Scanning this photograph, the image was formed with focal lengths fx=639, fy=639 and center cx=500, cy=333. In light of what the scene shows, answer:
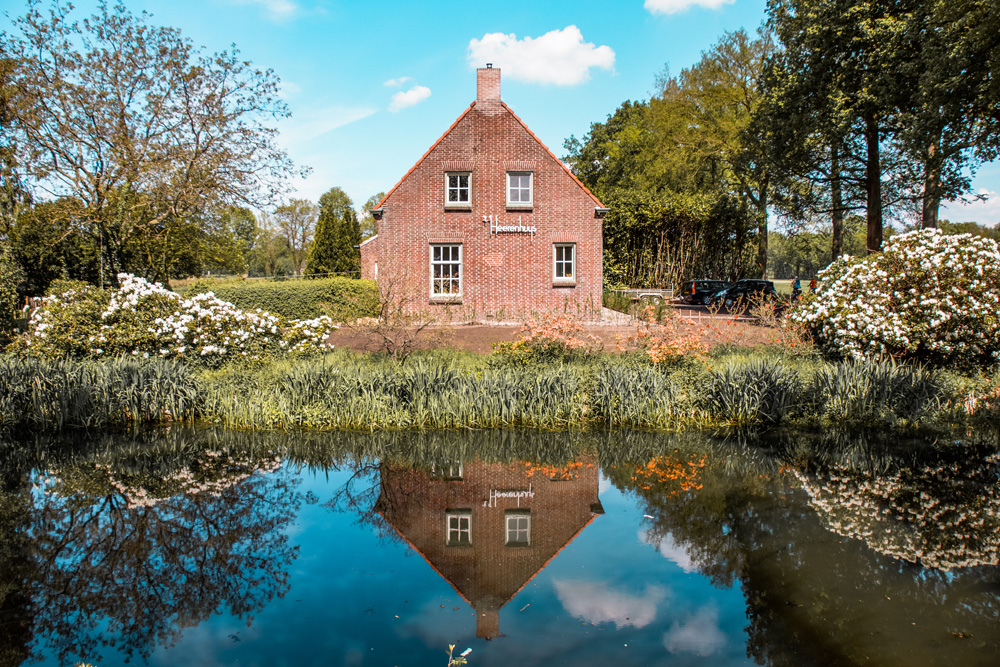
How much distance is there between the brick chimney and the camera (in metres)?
20.0

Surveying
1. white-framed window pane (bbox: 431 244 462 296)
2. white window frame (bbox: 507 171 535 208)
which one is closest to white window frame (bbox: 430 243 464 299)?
white-framed window pane (bbox: 431 244 462 296)

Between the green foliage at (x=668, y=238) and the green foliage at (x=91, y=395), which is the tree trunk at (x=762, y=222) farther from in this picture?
the green foliage at (x=91, y=395)

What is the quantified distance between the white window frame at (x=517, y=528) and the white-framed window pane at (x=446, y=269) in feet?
49.3

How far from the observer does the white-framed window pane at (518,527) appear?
217 inches

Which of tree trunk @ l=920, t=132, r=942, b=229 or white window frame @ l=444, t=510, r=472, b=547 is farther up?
tree trunk @ l=920, t=132, r=942, b=229

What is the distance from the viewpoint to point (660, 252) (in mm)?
30719

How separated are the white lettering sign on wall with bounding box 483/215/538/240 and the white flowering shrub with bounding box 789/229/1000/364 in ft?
34.4

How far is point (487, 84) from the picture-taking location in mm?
20188

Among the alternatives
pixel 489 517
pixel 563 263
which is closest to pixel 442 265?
pixel 563 263

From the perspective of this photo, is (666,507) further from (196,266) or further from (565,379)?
(196,266)

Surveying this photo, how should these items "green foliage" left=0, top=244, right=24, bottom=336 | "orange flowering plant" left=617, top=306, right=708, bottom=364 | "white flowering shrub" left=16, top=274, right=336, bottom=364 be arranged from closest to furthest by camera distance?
1. "orange flowering plant" left=617, top=306, right=708, bottom=364
2. "white flowering shrub" left=16, top=274, right=336, bottom=364
3. "green foliage" left=0, top=244, right=24, bottom=336

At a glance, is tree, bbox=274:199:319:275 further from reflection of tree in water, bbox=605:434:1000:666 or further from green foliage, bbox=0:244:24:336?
reflection of tree in water, bbox=605:434:1000:666

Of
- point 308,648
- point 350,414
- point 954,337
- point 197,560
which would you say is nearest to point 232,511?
point 197,560

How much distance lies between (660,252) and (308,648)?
2879 cm
